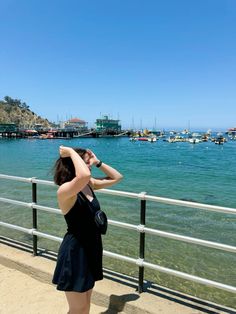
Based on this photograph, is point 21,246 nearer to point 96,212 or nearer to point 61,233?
point 96,212

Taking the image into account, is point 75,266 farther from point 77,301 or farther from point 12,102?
point 12,102

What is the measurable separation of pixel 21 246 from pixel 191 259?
12.8 ft

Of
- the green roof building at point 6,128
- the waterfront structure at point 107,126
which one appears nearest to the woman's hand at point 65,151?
the green roof building at point 6,128

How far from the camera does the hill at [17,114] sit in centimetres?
15362

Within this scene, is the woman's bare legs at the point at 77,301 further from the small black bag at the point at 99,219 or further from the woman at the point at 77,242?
the small black bag at the point at 99,219

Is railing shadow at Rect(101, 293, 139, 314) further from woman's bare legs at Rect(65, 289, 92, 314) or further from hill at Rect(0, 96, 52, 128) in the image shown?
hill at Rect(0, 96, 52, 128)

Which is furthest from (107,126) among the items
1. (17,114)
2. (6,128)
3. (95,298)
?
(95,298)

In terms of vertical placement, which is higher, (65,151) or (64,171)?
(65,151)

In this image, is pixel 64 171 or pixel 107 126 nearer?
pixel 64 171

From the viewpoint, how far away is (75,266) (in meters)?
2.55

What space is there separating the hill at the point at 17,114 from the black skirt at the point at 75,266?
505 feet

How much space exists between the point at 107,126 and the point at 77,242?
437 ft

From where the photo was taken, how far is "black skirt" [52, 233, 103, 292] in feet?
8.30

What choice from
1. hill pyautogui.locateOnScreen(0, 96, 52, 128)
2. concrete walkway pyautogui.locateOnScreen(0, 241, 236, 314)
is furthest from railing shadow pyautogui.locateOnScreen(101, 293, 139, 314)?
hill pyautogui.locateOnScreen(0, 96, 52, 128)
